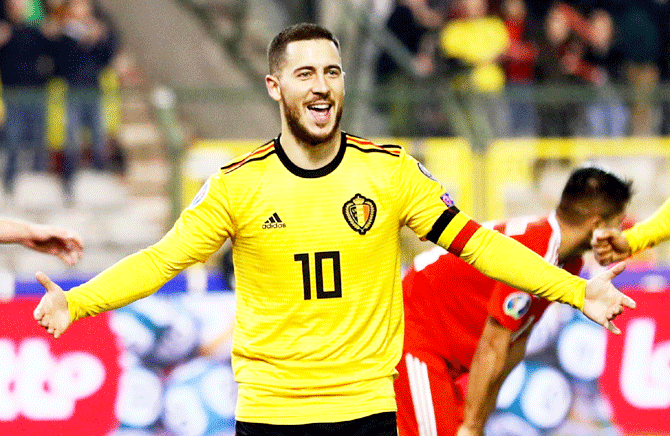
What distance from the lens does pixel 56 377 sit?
8227 mm

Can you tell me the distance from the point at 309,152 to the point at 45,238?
1191 millimetres

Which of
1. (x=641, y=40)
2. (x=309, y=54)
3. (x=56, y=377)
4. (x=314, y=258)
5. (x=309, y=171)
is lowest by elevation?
(x=56, y=377)

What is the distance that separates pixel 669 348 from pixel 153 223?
522 cm

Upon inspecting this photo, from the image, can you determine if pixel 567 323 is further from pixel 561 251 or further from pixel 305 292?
pixel 305 292

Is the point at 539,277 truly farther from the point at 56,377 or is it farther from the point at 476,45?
the point at 476,45

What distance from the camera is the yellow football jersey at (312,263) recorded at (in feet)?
14.2

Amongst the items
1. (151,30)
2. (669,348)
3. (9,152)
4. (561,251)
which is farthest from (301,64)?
(151,30)

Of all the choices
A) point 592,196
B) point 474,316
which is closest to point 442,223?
point 592,196

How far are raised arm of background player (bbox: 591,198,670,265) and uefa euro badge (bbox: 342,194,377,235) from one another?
1.34 metres

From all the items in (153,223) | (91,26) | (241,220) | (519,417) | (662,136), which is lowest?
(519,417)

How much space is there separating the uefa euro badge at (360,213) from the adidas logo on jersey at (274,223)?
250 mm

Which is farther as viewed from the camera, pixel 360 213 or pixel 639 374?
pixel 639 374

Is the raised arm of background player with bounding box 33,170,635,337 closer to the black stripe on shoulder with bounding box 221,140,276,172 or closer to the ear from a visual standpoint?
the black stripe on shoulder with bounding box 221,140,276,172

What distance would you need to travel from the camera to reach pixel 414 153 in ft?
36.3
